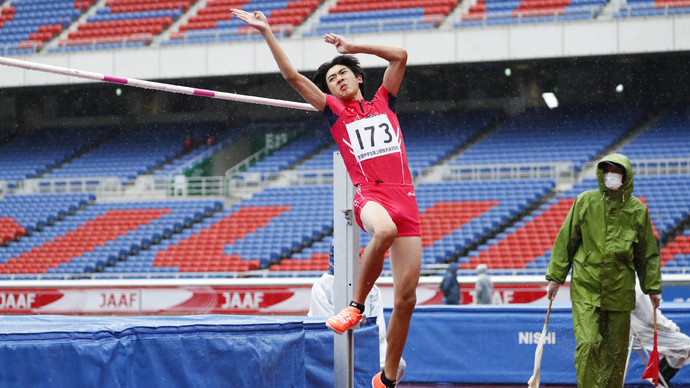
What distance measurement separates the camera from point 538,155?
66.8 feet

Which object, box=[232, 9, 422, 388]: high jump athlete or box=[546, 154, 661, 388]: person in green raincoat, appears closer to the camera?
box=[232, 9, 422, 388]: high jump athlete

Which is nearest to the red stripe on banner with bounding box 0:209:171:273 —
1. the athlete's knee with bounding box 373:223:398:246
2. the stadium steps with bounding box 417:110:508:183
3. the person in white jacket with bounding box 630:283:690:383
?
the stadium steps with bounding box 417:110:508:183

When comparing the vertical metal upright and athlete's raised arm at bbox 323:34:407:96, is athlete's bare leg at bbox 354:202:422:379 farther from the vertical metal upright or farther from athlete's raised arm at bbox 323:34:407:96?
athlete's raised arm at bbox 323:34:407:96

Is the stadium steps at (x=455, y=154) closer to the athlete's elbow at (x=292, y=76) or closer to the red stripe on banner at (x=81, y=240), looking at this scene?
the red stripe on banner at (x=81, y=240)

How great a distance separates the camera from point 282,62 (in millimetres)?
4246

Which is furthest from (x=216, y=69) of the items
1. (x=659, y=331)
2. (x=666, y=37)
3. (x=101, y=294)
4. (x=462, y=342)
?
(x=659, y=331)

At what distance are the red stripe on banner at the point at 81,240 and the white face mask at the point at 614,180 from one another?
15990 mm

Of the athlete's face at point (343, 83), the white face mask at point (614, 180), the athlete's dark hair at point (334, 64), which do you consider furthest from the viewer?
the white face mask at point (614, 180)

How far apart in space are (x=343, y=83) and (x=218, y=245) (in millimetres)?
14679

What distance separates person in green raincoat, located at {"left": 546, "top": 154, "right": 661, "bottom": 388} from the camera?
5242 mm

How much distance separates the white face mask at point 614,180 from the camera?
523cm

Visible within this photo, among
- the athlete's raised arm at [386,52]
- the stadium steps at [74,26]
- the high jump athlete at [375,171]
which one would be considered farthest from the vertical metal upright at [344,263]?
the stadium steps at [74,26]

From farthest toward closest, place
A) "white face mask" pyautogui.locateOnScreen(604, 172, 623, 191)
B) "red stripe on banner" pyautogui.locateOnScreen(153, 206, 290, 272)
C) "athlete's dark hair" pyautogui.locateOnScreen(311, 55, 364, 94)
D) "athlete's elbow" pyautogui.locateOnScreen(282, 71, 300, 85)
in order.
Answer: "red stripe on banner" pyautogui.locateOnScreen(153, 206, 290, 272) → "white face mask" pyautogui.locateOnScreen(604, 172, 623, 191) → "athlete's dark hair" pyautogui.locateOnScreen(311, 55, 364, 94) → "athlete's elbow" pyautogui.locateOnScreen(282, 71, 300, 85)

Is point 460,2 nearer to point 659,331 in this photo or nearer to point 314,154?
point 314,154
